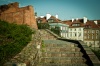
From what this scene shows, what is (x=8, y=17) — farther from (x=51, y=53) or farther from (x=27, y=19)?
(x=51, y=53)

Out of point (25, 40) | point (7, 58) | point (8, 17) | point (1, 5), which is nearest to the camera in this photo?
point (7, 58)

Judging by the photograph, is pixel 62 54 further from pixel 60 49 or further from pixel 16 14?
pixel 16 14

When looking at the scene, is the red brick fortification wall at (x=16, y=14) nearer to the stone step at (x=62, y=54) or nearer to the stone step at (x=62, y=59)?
the stone step at (x=62, y=54)

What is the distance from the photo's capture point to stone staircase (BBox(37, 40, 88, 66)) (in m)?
7.71

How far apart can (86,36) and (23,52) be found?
59144mm

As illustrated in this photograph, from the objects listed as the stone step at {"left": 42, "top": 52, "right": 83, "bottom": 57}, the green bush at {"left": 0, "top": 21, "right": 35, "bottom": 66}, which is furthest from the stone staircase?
the green bush at {"left": 0, "top": 21, "right": 35, "bottom": 66}

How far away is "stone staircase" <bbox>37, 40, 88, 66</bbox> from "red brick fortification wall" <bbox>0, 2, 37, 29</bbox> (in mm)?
7303

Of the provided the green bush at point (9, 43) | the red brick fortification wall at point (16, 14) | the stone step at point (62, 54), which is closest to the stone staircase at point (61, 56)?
the stone step at point (62, 54)

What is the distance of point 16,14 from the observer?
1620 cm

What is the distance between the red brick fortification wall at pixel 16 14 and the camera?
1614cm

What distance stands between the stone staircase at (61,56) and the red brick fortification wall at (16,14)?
24.0ft

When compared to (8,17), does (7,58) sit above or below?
below

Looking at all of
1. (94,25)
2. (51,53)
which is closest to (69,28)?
(94,25)

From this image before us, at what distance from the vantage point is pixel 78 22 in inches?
2517
